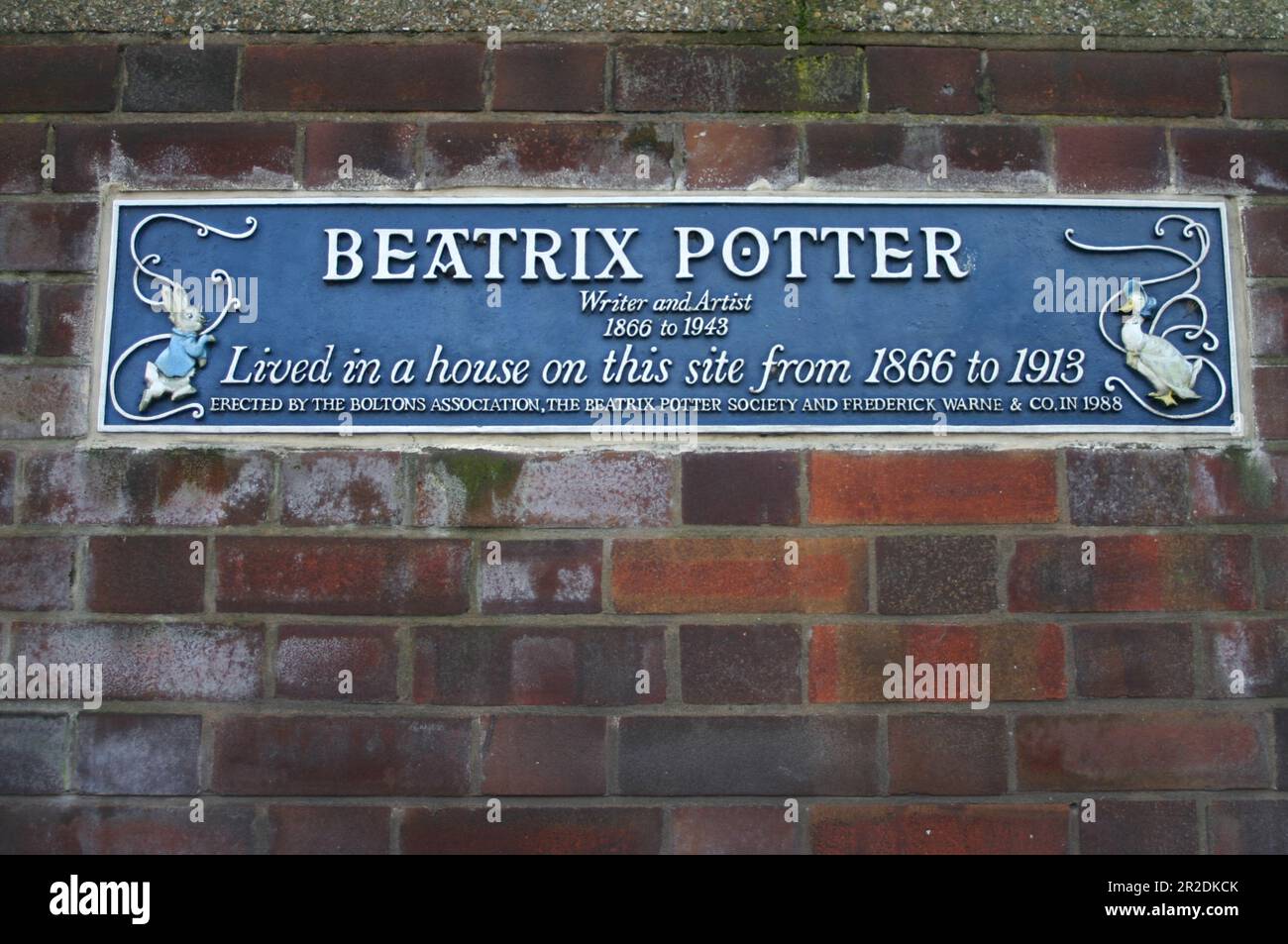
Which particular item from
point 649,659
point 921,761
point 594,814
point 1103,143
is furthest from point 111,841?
point 1103,143

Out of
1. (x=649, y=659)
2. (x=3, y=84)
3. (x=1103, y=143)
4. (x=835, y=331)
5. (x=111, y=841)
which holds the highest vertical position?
(x=3, y=84)

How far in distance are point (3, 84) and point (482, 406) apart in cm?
157

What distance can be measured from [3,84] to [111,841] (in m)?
1.99

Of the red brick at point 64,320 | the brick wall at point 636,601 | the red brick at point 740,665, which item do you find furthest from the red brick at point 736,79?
the red brick at point 64,320

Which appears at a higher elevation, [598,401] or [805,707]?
[598,401]

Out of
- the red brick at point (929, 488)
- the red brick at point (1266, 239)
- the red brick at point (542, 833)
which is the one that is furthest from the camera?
the red brick at point (1266, 239)

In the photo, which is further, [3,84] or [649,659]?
[3,84]

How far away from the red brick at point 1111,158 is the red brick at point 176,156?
2022 mm

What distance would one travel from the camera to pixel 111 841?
280 centimetres

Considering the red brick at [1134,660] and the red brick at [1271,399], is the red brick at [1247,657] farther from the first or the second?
the red brick at [1271,399]

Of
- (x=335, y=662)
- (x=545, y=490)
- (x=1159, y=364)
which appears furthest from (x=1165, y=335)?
(x=335, y=662)

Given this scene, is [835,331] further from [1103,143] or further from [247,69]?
[247,69]

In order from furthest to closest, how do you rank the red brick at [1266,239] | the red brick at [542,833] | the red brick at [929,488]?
the red brick at [1266,239] < the red brick at [929,488] < the red brick at [542,833]

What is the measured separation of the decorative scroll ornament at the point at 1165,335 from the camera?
115 inches
